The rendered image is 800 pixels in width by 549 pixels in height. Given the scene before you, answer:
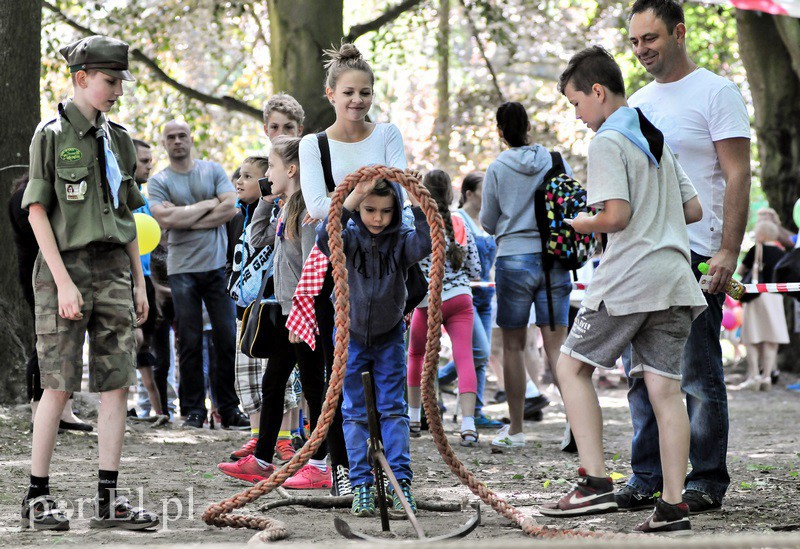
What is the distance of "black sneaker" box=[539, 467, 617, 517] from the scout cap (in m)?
2.59

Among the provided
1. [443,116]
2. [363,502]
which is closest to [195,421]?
[363,502]

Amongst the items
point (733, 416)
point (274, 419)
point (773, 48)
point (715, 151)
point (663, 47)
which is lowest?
point (733, 416)

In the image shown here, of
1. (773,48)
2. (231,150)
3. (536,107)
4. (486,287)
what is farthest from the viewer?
(231,150)

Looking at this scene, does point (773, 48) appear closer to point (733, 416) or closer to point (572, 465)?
point (733, 416)

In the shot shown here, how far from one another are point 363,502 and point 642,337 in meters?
1.44

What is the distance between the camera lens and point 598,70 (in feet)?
15.2

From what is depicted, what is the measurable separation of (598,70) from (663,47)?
23.3 inches

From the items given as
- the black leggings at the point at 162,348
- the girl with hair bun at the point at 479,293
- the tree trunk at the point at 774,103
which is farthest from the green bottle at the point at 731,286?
the tree trunk at the point at 774,103

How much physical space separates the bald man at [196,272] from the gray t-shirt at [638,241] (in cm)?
522

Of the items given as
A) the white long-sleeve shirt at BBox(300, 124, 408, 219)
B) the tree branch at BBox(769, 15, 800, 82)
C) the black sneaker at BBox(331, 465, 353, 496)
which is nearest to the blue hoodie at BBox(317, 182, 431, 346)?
the white long-sleeve shirt at BBox(300, 124, 408, 219)

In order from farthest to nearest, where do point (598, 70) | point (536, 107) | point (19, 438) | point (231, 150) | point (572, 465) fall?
point (231, 150) < point (536, 107) < point (19, 438) < point (572, 465) < point (598, 70)

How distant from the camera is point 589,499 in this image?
461cm

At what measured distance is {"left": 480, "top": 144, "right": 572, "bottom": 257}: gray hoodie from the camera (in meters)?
7.88

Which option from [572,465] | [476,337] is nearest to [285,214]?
[572,465]
